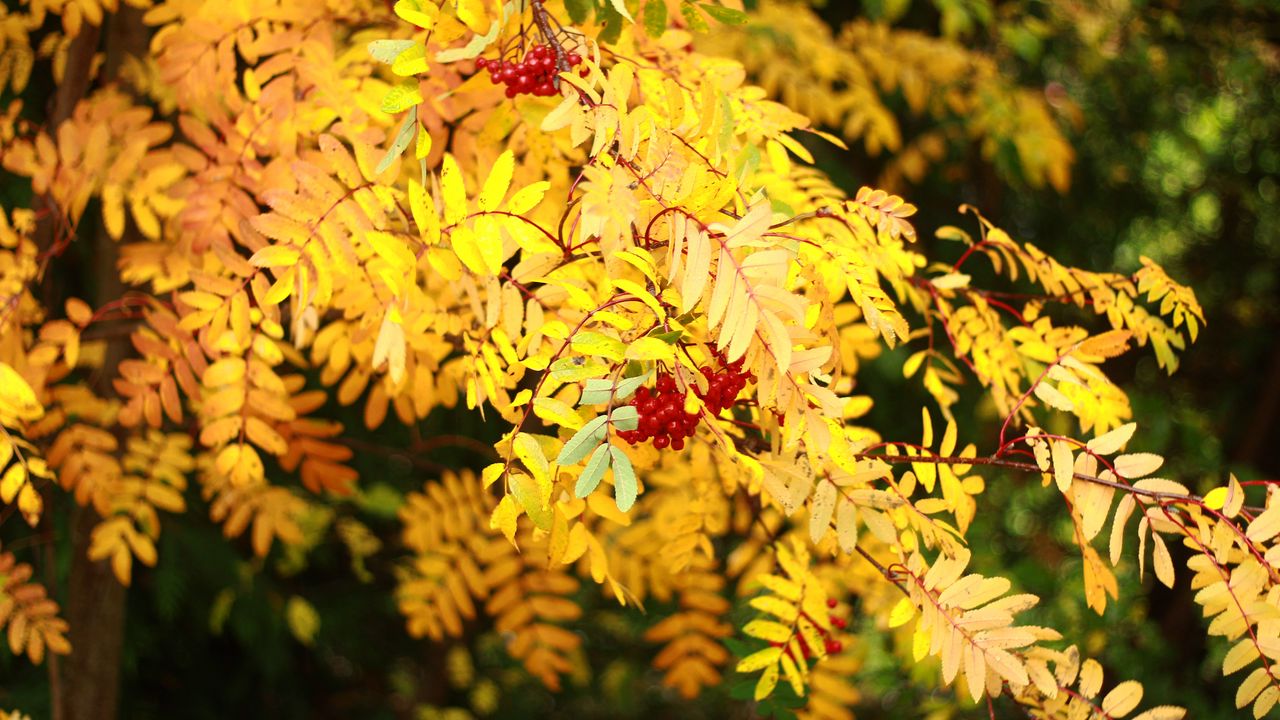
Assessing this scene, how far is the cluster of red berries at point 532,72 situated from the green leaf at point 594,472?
0.44 meters

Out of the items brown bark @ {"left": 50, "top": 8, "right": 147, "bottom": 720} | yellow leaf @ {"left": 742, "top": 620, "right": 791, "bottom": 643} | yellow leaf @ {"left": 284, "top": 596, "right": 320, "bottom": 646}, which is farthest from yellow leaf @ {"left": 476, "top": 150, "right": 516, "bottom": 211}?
yellow leaf @ {"left": 284, "top": 596, "right": 320, "bottom": 646}

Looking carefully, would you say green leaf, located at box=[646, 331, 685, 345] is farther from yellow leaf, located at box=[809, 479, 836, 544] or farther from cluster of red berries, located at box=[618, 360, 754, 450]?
yellow leaf, located at box=[809, 479, 836, 544]

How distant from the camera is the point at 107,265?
2346 millimetres

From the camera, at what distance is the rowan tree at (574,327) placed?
1.09 m

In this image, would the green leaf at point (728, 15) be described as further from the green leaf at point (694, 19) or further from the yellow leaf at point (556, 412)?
the yellow leaf at point (556, 412)

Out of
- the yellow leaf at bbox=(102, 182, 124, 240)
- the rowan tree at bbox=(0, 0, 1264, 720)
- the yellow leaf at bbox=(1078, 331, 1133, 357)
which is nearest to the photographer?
the rowan tree at bbox=(0, 0, 1264, 720)

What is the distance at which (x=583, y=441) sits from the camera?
3.37ft

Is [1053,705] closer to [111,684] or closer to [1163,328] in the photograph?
[1163,328]

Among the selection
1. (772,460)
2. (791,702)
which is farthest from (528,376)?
(772,460)

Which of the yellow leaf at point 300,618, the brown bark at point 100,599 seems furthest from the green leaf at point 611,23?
the yellow leaf at point 300,618

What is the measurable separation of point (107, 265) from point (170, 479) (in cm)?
60

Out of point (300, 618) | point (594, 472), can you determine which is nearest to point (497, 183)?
point (594, 472)

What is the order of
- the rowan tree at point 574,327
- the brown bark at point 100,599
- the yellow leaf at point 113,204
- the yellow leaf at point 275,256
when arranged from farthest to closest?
the brown bark at point 100,599 < the yellow leaf at point 113,204 < the yellow leaf at point 275,256 < the rowan tree at point 574,327

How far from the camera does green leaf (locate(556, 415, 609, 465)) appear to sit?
102 cm
